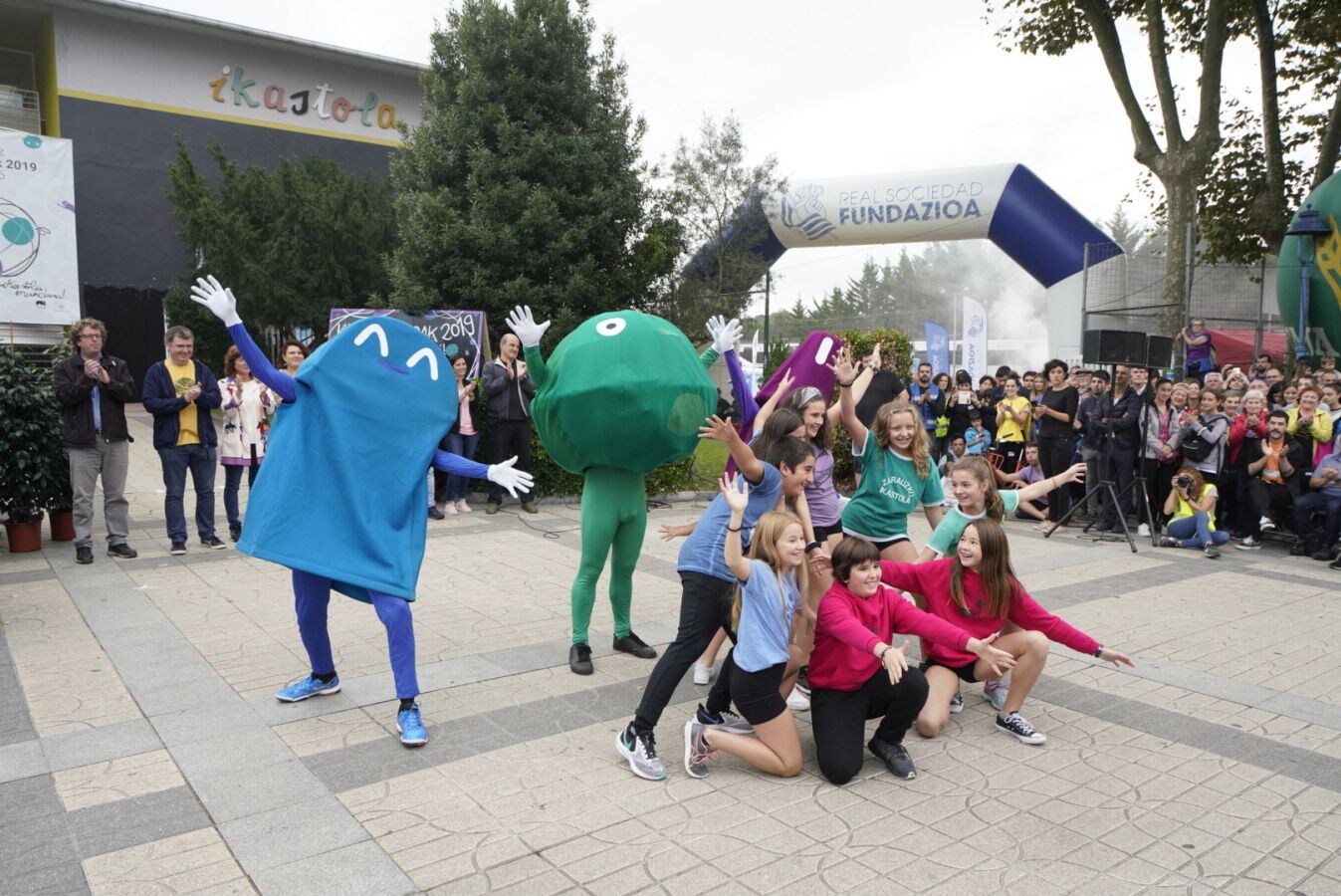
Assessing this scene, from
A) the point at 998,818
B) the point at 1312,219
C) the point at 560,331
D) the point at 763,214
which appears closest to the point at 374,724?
the point at 998,818

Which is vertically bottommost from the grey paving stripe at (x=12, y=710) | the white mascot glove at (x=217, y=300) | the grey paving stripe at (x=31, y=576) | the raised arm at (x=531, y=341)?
the grey paving stripe at (x=12, y=710)

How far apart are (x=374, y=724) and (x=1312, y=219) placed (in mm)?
14683

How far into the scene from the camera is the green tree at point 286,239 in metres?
19.6

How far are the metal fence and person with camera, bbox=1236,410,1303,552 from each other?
5864 mm

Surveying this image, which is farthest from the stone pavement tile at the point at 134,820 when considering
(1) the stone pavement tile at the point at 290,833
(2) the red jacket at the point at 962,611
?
(2) the red jacket at the point at 962,611

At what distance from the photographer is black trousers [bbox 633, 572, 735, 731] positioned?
406cm

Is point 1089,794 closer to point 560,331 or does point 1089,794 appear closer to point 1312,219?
point 560,331

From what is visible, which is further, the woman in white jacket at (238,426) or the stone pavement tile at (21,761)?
the woman in white jacket at (238,426)

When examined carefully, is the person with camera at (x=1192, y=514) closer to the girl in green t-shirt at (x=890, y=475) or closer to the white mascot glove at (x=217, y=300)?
the girl in green t-shirt at (x=890, y=475)

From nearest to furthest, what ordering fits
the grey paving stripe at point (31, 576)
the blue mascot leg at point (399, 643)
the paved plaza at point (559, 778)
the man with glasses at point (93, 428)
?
the paved plaza at point (559, 778) → the blue mascot leg at point (399, 643) → the grey paving stripe at point (31, 576) → the man with glasses at point (93, 428)

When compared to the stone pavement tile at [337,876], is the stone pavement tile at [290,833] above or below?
above

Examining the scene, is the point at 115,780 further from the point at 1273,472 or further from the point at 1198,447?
the point at 1273,472

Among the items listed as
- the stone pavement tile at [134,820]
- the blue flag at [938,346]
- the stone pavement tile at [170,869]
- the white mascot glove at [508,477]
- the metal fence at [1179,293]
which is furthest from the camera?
the blue flag at [938,346]

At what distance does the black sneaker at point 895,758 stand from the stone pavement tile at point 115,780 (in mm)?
2900
